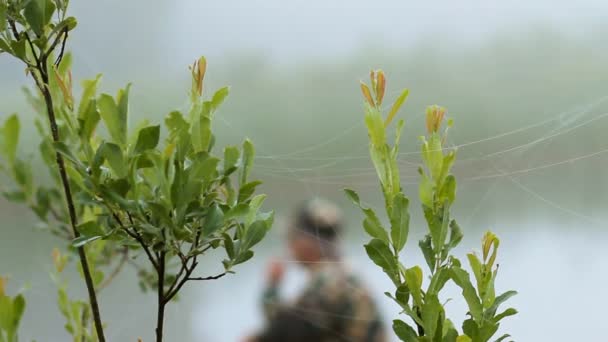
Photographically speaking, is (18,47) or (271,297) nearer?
(18,47)

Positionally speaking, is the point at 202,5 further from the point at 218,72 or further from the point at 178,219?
the point at 178,219

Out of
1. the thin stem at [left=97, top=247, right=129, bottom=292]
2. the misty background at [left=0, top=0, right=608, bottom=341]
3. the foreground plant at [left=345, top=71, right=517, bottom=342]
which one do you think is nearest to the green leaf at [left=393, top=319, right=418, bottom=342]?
the foreground plant at [left=345, top=71, right=517, bottom=342]

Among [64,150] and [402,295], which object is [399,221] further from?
[64,150]

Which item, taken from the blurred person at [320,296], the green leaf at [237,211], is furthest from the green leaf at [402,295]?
the blurred person at [320,296]

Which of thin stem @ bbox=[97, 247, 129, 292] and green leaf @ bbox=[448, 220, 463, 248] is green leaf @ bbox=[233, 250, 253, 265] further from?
thin stem @ bbox=[97, 247, 129, 292]

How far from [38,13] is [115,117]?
8 centimetres

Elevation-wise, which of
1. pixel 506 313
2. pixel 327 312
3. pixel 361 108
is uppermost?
pixel 361 108

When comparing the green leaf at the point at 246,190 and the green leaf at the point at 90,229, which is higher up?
the green leaf at the point at 246,190

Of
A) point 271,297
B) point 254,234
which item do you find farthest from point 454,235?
point 271,297

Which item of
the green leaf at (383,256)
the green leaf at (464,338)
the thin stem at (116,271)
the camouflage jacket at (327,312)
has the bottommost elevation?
the camouflage jacket at (327,312)

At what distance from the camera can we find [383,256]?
403mm

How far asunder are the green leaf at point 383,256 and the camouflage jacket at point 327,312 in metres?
0.78

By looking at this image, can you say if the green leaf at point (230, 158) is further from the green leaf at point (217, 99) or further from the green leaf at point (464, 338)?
the green leaf at point (464, 338)

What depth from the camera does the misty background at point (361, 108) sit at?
1.10 metres
